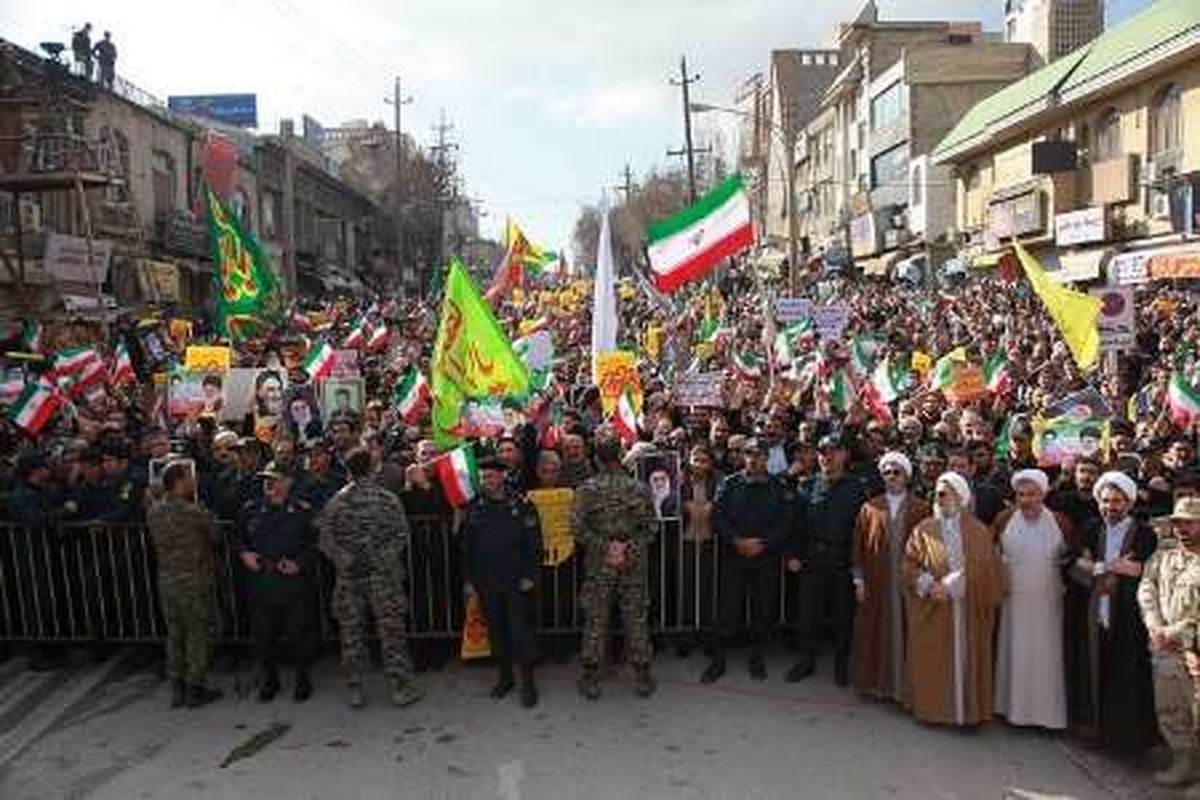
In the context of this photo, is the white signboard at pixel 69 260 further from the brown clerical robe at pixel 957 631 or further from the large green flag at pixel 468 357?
the brown clerical robe at pixel 957 631

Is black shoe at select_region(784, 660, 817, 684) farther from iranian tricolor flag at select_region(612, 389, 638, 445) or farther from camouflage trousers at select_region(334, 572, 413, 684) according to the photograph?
iranian tricolor flag at select_region(612, 389, 638, 445)

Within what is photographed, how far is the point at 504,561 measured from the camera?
24.6 ft

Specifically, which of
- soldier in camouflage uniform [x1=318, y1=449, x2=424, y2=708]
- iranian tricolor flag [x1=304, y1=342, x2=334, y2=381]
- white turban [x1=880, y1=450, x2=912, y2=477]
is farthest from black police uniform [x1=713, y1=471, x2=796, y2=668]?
iranian tricolor flag [x1=304, y1=342, x2=334, y2=381]

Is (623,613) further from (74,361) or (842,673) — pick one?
(74,361)

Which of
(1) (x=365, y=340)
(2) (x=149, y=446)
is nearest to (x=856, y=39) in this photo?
(1) (x=365, y=340)

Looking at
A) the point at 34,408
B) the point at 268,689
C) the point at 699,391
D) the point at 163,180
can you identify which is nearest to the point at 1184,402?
the point at 699,391

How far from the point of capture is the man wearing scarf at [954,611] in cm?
682

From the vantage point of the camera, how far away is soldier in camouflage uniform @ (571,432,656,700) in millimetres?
7512

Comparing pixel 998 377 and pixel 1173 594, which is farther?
pixel 998 377

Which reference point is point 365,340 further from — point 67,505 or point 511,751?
point 511,751

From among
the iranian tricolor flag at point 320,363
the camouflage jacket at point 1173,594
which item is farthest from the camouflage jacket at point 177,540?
the iranian tricolor flag at point 320,363

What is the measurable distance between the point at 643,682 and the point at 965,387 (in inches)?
230

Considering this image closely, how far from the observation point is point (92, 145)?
Result: 29.1 meters

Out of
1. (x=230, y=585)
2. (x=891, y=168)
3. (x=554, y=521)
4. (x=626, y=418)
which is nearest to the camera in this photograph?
(x=554, y=521)
